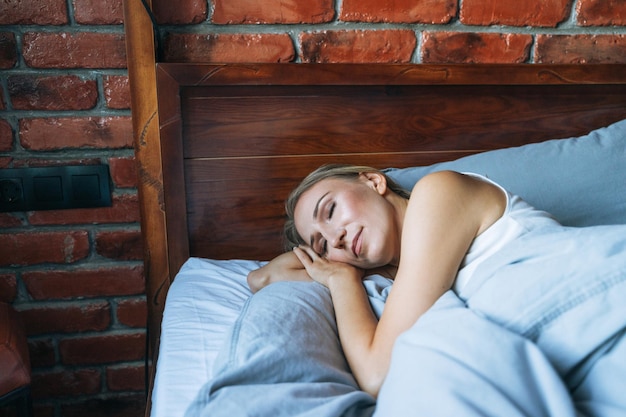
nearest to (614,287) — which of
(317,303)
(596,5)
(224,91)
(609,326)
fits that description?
(609,326)

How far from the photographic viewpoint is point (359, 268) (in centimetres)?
96

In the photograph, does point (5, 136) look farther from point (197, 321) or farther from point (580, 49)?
point (580, 49)

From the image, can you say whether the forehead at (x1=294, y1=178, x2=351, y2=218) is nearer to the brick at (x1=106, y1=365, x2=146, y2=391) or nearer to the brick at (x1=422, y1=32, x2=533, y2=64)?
the brick at (x1=422, y1=32, x2=533, y2=64)

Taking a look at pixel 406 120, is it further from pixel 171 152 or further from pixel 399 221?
A: pixel 171 152

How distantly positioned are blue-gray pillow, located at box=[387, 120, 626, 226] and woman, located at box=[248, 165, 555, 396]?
0.63ft

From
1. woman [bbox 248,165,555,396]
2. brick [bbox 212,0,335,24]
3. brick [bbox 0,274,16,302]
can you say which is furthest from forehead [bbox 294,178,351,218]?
brick [bbox 0,274,16,302]

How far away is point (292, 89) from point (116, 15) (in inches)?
16.0

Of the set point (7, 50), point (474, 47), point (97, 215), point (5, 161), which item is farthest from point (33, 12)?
point (474, 47)

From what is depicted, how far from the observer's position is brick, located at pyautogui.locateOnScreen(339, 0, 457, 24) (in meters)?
1.16

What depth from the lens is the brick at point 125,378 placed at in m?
1.33

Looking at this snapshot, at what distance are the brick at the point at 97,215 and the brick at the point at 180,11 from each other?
1.32ft

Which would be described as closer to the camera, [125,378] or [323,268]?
[323,268]

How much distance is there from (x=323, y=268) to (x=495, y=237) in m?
0.31

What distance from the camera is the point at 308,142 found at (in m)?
Answer: 1.16
